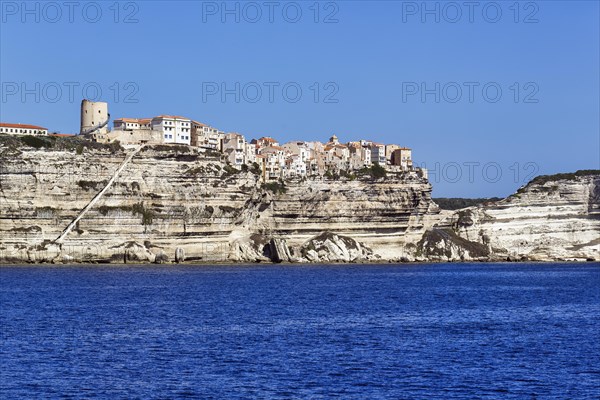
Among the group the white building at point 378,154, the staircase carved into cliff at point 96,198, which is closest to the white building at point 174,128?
the staircase carved into cliff at point 96,198

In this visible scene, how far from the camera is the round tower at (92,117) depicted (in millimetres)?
109562

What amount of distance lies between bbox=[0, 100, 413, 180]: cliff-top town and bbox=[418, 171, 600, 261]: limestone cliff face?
14041 millimetres

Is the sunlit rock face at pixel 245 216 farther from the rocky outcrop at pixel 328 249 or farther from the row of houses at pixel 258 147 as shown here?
the row of houses at pixel 258 147

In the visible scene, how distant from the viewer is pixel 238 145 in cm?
12031

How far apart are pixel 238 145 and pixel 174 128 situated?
9476 mm

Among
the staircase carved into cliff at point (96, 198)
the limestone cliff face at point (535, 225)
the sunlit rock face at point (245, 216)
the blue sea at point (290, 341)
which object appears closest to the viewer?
the blue sea at point (290, 341)

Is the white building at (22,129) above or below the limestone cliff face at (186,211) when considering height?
above

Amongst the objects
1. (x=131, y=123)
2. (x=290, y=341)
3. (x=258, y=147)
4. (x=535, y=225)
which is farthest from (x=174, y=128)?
(x=290, y=341)

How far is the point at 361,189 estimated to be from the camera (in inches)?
4343

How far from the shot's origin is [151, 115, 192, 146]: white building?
371ft

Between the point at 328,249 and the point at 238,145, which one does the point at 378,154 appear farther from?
the point at 328,249

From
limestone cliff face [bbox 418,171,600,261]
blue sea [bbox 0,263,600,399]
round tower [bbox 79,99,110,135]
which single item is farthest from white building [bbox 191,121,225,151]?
blue sea [bbox 0,263,600,399]

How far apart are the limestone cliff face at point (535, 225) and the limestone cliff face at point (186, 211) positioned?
8.53 meters

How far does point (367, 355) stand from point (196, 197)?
65.5 meters
